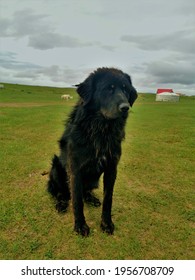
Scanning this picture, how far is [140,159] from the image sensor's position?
8711mm

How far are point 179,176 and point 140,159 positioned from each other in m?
1.85

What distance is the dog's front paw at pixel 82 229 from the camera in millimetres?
4191

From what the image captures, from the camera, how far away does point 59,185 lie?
5023 mm

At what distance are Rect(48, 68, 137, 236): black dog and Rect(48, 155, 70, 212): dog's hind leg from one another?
61cm

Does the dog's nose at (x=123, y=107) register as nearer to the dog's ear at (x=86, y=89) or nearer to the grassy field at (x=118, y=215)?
the dog's ear at (x=86, y=89)

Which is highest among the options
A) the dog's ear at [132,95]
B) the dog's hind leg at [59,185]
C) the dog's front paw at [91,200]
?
the dog's ear at [132,95]

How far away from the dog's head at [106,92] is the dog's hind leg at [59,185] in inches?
61.2

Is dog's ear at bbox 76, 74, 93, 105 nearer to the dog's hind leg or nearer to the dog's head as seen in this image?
the dog's head

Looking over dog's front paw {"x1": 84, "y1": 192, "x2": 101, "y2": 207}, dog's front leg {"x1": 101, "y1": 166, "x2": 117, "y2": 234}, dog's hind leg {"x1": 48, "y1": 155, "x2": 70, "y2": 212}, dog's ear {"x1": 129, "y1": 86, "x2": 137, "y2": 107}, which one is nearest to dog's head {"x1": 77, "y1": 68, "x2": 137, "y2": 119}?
dog's ear {"x1": 129, "y1": 86, "x2": 137, "y2": 107}

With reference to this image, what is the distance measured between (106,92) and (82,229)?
2.24 metres

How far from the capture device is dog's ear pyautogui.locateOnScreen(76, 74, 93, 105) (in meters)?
3.98

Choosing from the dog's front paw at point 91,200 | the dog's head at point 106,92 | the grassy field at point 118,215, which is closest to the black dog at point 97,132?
the dog's head at point 106,92

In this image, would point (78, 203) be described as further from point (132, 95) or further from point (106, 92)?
point (132, 95)

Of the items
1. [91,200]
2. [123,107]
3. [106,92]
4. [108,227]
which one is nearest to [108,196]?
[108,227]
